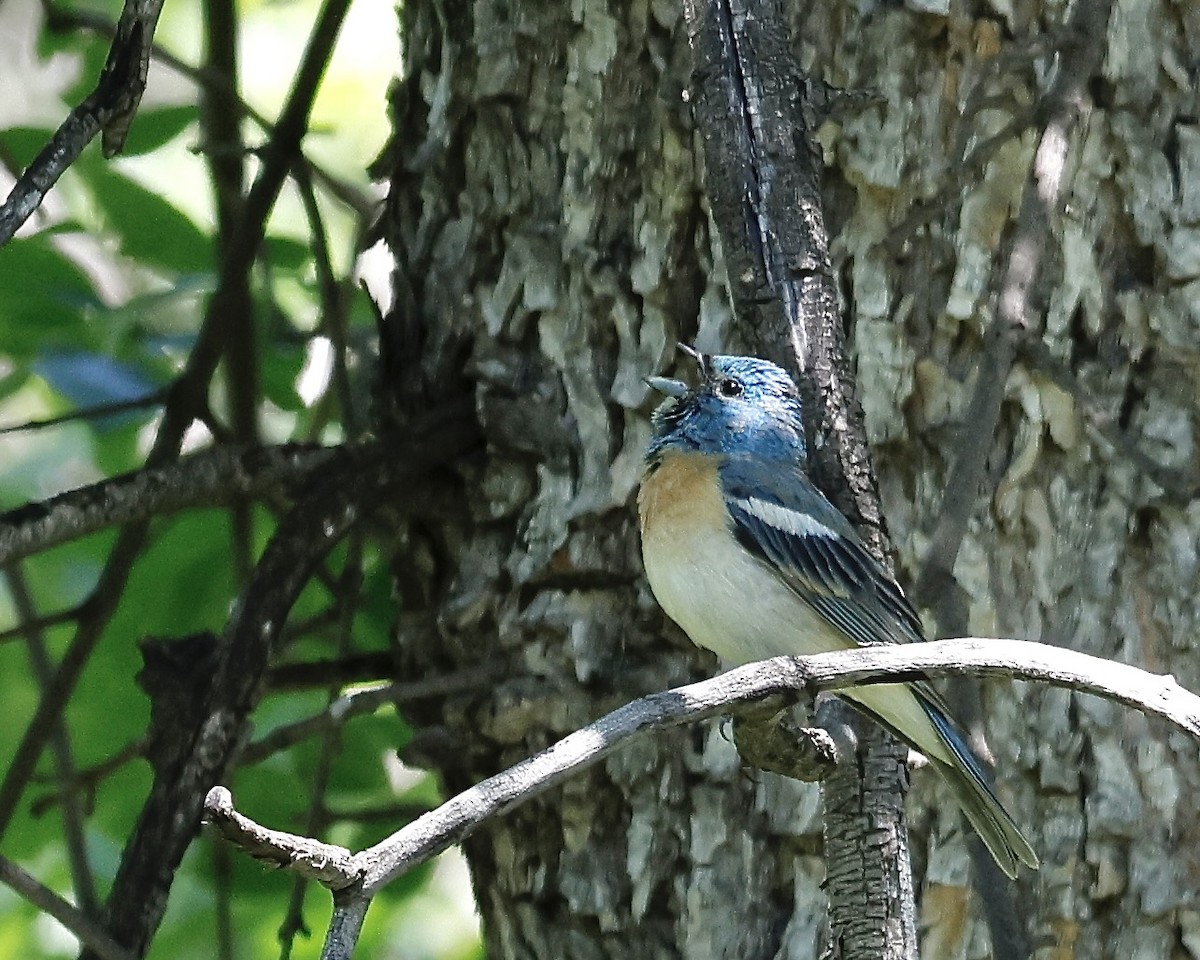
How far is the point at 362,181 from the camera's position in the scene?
6.23 metres

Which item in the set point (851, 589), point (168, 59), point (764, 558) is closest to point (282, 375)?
point (168, 59)

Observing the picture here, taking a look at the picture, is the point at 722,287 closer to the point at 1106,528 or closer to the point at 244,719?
the point at 1106,528

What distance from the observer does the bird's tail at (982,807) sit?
2859 millimetres

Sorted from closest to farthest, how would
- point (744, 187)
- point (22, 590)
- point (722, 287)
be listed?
1. point (744, 187)
2. point (722, 287)
3. point (22, 590)

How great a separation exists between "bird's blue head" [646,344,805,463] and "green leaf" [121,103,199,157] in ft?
4.36

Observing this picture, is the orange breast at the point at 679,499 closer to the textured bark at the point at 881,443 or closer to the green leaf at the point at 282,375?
the textured bark at the point at 881,443

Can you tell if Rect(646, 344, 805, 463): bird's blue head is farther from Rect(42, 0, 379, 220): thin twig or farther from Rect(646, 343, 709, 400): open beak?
Rect(42, 0, 379, 220): thin twig

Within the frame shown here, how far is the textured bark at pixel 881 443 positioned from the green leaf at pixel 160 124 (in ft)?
2.38

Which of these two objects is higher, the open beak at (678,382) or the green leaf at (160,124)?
the green leaf at (160,124)

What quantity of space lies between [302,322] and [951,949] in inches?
122

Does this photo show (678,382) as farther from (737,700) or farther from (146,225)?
(737,700)

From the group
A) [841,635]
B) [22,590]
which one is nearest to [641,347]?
[841,635]

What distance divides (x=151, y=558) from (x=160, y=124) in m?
1.09

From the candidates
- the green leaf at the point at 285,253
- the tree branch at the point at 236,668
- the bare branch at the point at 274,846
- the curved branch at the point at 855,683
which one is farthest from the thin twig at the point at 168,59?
the bare branch at the point at 274,846
